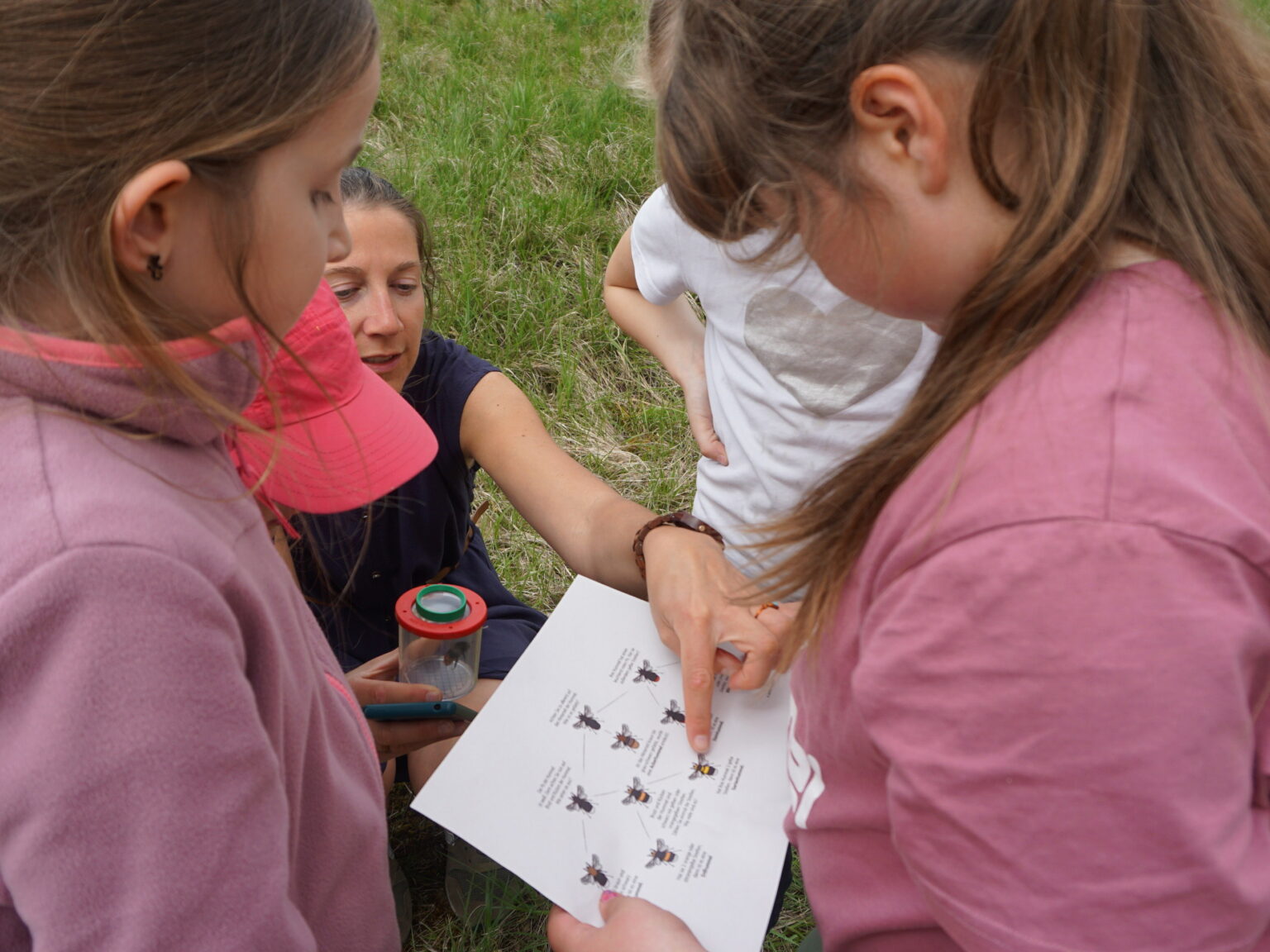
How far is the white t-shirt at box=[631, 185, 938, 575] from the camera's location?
1.33m

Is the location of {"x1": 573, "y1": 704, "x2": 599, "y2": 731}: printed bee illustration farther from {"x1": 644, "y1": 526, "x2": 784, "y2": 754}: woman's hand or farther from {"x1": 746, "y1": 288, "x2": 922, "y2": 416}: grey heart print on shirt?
{"x1": 746, "y1": 288, "x2": 922, "y2": 416}: grey heart print on shirt

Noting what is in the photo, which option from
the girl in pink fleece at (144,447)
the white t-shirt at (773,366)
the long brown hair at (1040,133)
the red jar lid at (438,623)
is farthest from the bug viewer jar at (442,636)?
the long brown hair at (1040,133)

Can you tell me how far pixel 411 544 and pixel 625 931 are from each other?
78 cm

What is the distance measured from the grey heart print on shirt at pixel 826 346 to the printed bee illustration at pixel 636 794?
1.88 feet

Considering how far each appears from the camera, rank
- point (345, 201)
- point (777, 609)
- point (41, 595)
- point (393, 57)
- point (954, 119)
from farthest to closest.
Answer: point (393, 57) → point (345, 201) → point (777, 609) → point (954, 119) → point (41, 595)

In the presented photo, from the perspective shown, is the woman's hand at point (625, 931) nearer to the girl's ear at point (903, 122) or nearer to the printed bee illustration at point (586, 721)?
the printed bee illustration at point (586, 721)

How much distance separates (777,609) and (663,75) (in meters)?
0.64

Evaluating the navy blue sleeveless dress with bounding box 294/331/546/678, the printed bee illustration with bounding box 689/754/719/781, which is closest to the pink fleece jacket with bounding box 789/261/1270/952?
the printed bee illustration with bounding box 689/754/719/781

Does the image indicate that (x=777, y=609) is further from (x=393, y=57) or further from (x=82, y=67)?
(x=393, y=57)

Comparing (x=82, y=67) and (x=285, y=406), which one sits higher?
(x=82, y=67)

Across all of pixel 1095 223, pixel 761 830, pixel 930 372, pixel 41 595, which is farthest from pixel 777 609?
pixel 41 595

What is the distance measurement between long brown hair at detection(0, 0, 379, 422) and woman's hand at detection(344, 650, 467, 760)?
692 millimetres

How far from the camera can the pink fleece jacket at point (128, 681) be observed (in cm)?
59

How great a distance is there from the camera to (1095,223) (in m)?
0.67
